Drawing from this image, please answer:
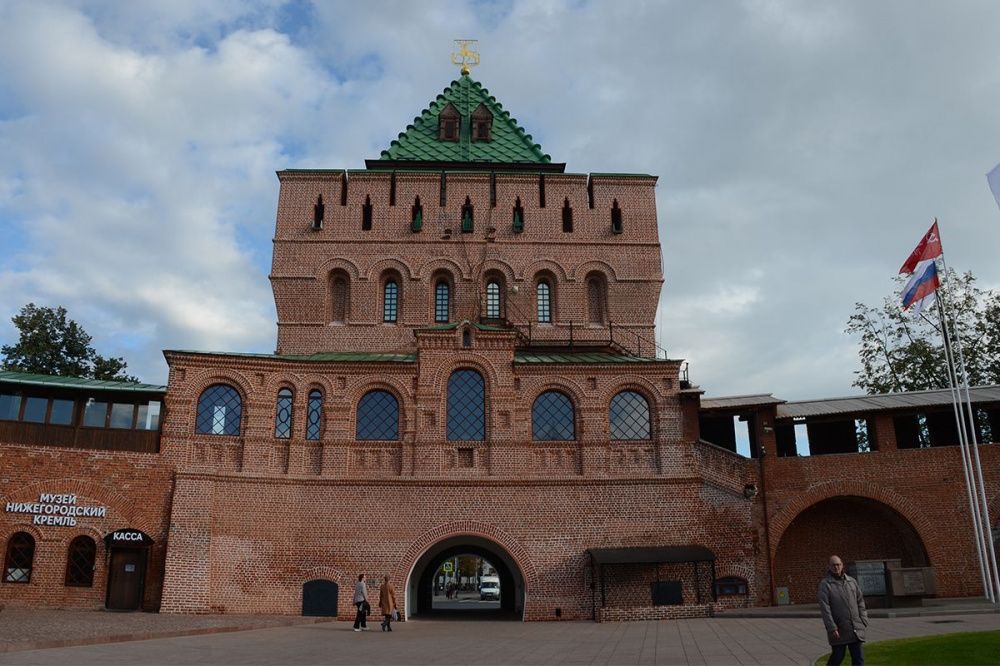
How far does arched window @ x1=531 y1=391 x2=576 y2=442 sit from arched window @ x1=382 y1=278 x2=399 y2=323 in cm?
762

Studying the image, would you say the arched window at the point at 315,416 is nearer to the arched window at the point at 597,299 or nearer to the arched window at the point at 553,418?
the arched window at the point at 553,418

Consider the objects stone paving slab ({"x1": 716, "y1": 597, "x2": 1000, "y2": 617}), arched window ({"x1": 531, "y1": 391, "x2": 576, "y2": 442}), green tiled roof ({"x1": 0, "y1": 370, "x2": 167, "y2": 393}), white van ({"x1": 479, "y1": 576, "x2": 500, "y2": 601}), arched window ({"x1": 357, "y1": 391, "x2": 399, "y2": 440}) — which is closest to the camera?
stone paving slab ({"x1": 716, "y1": 597, "x2": 1000, "y2": 617})

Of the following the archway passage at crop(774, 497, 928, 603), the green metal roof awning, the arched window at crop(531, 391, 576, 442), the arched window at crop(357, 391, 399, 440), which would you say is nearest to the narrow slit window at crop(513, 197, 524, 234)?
the green metal roof awning

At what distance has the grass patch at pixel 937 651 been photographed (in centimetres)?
1228

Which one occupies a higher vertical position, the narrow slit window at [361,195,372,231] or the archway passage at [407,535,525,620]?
the narrow slit window at [361,195,372,231]

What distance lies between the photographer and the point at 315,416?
88.6 feet

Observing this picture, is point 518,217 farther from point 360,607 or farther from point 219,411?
point 360,607

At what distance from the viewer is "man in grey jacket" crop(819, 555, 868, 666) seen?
34.6 ft

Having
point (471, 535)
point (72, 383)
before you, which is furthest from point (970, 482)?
point (72, 383)

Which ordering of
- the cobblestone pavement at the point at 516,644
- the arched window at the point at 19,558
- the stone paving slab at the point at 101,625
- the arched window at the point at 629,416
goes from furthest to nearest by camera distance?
the arched window at the point at 629,416
the arched window at the point at 19,558
the stone paving slab at the point at 101,625
the cobblestone pavement at the point at 516,644

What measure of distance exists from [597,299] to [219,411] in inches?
591

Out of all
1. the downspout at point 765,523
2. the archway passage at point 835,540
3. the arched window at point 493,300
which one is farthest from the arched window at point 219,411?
the archway passage at point 835,540

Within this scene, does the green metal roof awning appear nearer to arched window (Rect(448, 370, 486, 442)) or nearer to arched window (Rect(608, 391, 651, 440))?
arched window (Rect(608, 391, 651, 440))

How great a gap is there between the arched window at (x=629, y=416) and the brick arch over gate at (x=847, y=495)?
529 centimetres
